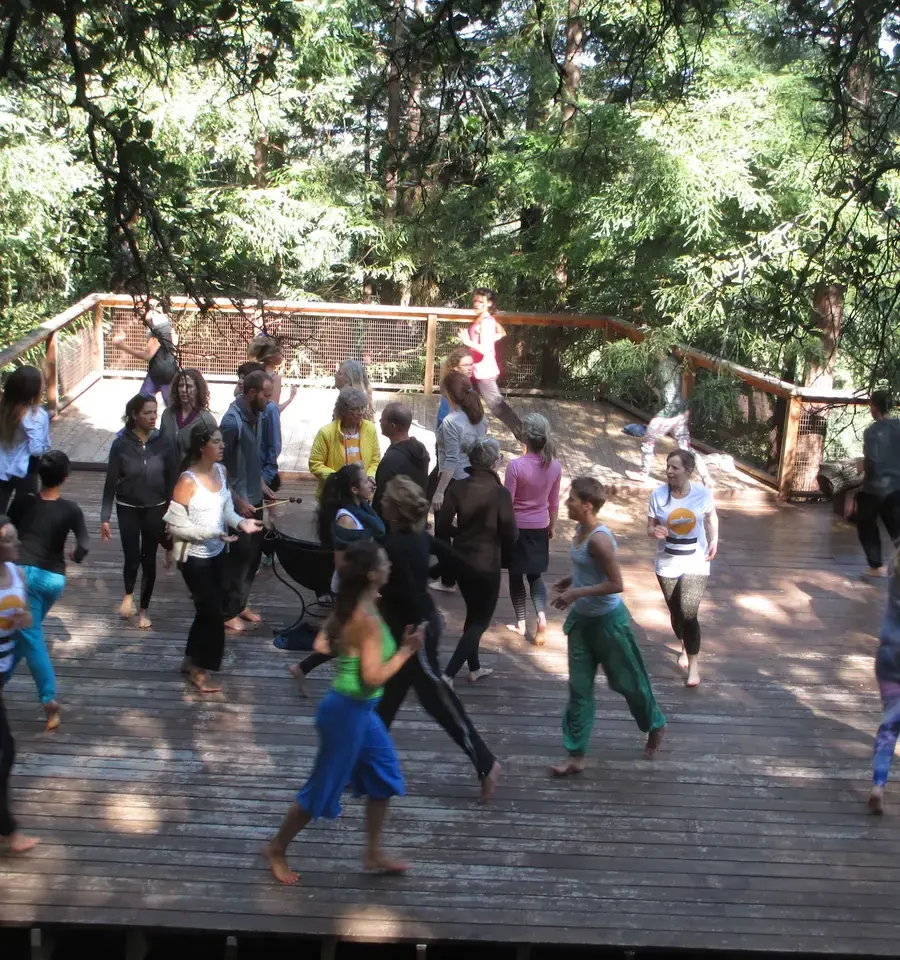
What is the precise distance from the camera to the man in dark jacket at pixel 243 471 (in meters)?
7.16

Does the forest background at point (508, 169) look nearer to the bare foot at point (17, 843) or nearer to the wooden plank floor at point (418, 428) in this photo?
the wooden plank floor at point (418, 428)

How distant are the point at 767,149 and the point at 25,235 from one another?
872 cm

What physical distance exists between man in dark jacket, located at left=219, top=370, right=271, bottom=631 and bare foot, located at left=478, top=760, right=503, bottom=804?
91.0 inches

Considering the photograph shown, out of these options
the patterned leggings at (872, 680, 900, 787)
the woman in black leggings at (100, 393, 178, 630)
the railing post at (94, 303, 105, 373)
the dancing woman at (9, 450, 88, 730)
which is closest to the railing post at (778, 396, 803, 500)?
the patterned leggings at (872, 680, 900, 787)

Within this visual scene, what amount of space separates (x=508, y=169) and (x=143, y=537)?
9141mm

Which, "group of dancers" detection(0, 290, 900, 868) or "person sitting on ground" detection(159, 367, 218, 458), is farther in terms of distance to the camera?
"person sitting on ground" detection(159, 367, 218, 458)

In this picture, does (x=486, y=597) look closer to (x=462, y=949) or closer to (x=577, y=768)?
(x=577, y=768)

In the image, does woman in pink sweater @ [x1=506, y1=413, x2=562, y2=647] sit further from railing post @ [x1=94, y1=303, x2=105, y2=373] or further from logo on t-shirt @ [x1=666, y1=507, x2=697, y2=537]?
railing post @ [x1=94, y1=303, x2=105, y2=373]

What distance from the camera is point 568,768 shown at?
5934mm

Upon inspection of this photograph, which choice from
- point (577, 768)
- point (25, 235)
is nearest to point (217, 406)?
point (25, 235)

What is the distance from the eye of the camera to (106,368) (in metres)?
14.1

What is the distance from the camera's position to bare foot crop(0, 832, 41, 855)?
16.5 feet

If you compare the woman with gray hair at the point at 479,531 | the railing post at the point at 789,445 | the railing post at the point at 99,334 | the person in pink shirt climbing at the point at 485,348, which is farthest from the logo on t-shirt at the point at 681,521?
the railing post at the point at 99,334

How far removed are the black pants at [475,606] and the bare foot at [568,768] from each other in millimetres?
903
